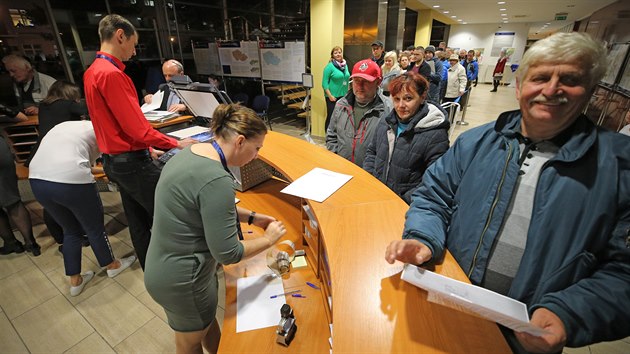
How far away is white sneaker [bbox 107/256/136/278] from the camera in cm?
258

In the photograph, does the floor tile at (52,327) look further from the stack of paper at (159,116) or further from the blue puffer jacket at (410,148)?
the blue puffer jacket at (410,148)

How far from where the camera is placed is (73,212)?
2234 millimetres

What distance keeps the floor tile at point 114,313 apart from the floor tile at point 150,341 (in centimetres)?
6

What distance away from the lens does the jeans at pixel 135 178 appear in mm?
2045

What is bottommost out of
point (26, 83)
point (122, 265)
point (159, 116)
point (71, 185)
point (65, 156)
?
point (122, 265)

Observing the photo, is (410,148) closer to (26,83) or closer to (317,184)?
(317,184)

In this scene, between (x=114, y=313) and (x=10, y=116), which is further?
(x=10, y=116)

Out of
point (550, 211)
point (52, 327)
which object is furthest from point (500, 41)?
point (52, 327)

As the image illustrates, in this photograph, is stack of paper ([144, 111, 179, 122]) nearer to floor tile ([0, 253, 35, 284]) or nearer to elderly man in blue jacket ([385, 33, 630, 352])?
floor tile ([0, 253, 35, 284])

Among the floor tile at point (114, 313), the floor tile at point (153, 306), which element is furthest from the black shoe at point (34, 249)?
the floor tile at point (153, 306)

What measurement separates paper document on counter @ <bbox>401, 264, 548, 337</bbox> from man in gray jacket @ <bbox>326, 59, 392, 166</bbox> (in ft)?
5.44

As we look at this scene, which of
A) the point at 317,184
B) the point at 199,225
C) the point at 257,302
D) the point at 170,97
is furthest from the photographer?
the point at 170,97

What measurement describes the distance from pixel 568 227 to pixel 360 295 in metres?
0.67

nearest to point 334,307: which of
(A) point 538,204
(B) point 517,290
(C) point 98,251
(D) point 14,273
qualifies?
(B) point 517,290
